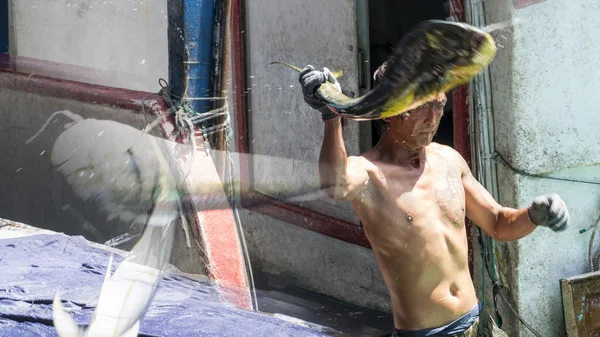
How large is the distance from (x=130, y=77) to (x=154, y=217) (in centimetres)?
327

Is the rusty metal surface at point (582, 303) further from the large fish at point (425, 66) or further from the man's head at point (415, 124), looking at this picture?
the large fish at point (425, 66)

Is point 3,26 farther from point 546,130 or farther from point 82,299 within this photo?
point 82,299

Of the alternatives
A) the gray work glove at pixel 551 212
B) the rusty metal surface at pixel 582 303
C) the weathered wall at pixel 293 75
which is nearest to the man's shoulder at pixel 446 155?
the gray work glove at pixel 551 212

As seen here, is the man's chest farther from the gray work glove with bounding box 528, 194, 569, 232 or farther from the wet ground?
the wet ground

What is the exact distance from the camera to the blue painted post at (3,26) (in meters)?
10.2

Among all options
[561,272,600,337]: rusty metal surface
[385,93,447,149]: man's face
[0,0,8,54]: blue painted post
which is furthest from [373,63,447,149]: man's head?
[0,0,8,54]: blue painted post

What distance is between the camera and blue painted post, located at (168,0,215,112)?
17.7ft

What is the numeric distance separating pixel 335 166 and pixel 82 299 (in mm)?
1180

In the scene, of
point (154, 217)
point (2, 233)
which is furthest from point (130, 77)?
point (2, 233)

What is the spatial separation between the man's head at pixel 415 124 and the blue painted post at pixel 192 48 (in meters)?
1.77

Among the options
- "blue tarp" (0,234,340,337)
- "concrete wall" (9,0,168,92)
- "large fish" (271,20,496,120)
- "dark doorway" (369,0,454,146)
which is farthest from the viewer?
"concrete wall" (9,0,168,92)

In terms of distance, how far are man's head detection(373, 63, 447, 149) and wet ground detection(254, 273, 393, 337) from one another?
2.48 m

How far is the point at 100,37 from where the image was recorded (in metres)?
9.34

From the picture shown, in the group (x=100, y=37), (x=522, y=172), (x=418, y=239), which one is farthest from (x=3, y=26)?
(x=418, y=239)
